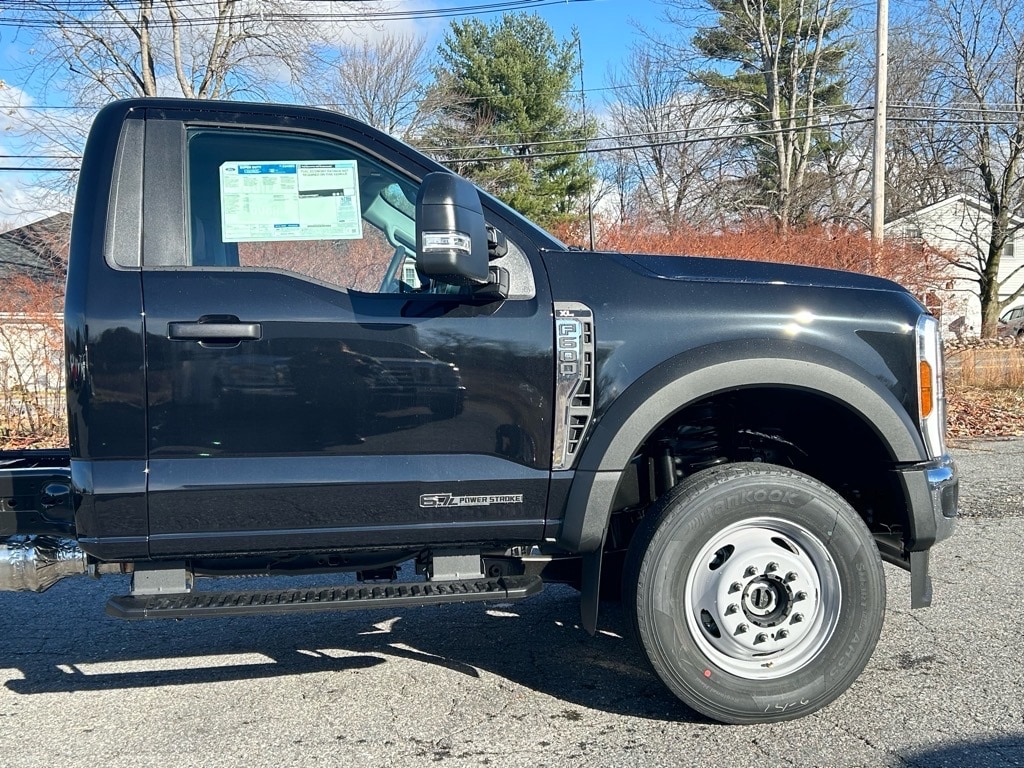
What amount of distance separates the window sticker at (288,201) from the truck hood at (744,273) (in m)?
1.08

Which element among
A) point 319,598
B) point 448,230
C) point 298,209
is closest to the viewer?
point 448,230

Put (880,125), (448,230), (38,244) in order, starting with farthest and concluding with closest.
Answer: (38,244) → (880,125) → (448,230)

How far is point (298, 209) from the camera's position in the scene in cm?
322

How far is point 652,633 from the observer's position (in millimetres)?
3168

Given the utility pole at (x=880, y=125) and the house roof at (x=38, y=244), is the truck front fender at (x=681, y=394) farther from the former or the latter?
the house roof at (x=38, y=244)

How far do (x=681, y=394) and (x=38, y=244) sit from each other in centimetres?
2114

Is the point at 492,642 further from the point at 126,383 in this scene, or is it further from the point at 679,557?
the point at 126,383

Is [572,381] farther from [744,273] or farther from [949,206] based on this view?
[949,206]

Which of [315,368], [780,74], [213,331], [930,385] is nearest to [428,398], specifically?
[315,368]

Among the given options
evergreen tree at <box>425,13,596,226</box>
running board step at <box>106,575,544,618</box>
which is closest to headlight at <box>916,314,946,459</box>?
running board step at <box>106,575,544,618</box>

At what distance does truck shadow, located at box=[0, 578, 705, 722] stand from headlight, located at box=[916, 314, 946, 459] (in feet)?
4.57

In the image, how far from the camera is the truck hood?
3.33 meters

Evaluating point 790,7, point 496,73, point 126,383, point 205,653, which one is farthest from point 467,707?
point 790,7

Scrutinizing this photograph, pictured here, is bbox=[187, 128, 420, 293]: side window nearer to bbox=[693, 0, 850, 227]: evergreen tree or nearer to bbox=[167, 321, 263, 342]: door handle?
bbox=[167, 321, 263, 342]: door handle
